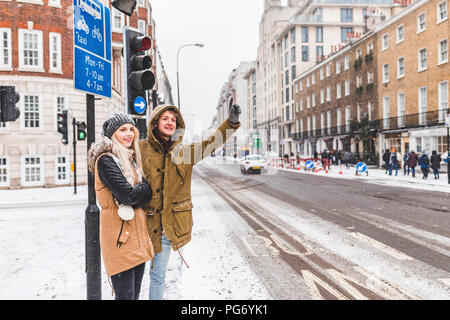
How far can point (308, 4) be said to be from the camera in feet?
211

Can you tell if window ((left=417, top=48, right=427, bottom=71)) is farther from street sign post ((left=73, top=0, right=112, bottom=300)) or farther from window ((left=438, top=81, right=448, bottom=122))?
street sign post ((left=73, top=0, right=112, bottom=300))

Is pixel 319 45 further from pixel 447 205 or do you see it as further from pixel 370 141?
pixel 447 205

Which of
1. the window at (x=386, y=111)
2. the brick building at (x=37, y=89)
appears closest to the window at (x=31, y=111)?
the brick building at (x=37, y=89)

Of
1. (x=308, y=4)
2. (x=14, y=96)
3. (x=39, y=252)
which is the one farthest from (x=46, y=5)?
(x=308, y=4)

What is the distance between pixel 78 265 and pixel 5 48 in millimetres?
17370

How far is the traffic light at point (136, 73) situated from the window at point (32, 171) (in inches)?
662

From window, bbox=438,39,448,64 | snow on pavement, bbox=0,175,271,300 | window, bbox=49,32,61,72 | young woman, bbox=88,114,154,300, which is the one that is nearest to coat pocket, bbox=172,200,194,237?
young woman, bbox=88,114,154,300

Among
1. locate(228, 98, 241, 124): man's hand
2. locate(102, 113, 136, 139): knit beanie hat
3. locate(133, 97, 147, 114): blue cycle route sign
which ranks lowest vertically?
locate(102, 113, 136, 139): knit beanie hat

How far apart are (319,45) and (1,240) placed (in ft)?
202

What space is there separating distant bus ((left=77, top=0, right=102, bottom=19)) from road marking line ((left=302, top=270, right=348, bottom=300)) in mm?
3830

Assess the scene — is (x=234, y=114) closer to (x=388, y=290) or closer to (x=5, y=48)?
(x=388, y=290)

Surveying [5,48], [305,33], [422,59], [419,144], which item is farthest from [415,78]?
[305,33]

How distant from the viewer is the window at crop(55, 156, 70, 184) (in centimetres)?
1912
